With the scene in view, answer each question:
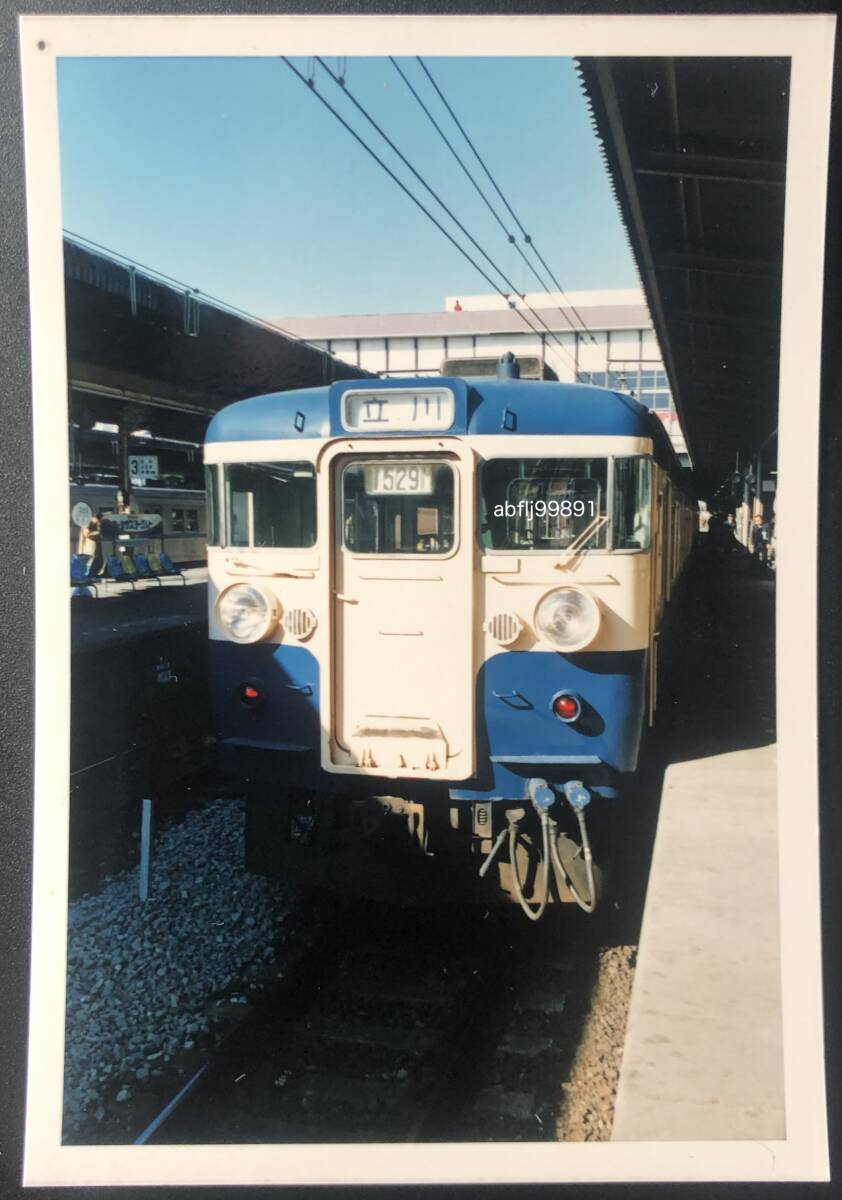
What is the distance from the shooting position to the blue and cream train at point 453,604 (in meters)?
3.06

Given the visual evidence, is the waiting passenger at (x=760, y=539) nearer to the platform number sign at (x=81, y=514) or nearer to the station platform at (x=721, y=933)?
the station platform at (x=721, y=933)

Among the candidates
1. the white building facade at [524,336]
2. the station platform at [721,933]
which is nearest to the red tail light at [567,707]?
the station platform at [721,933]

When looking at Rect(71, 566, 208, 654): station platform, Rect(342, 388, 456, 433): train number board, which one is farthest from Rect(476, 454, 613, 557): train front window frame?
Rect(71, 566, 208, 654): station platform

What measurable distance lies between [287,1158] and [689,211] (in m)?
3.49

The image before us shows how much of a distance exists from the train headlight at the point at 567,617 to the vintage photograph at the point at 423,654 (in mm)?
14

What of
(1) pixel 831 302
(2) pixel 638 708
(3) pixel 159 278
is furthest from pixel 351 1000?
(1) pixel 831 302

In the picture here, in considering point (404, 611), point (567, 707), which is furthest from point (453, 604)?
point (567, 707)

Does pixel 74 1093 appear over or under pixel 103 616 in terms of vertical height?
A: under

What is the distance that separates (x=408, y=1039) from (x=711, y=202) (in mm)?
3273

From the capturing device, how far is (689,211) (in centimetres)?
311

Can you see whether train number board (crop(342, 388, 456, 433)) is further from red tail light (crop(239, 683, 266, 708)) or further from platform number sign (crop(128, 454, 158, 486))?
red tail light (crop(239, 683, 266, 708))

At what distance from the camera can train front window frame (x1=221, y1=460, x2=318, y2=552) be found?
10.5ft

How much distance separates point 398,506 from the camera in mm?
3133

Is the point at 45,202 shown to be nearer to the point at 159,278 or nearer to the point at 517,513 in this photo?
the point at 159,278
